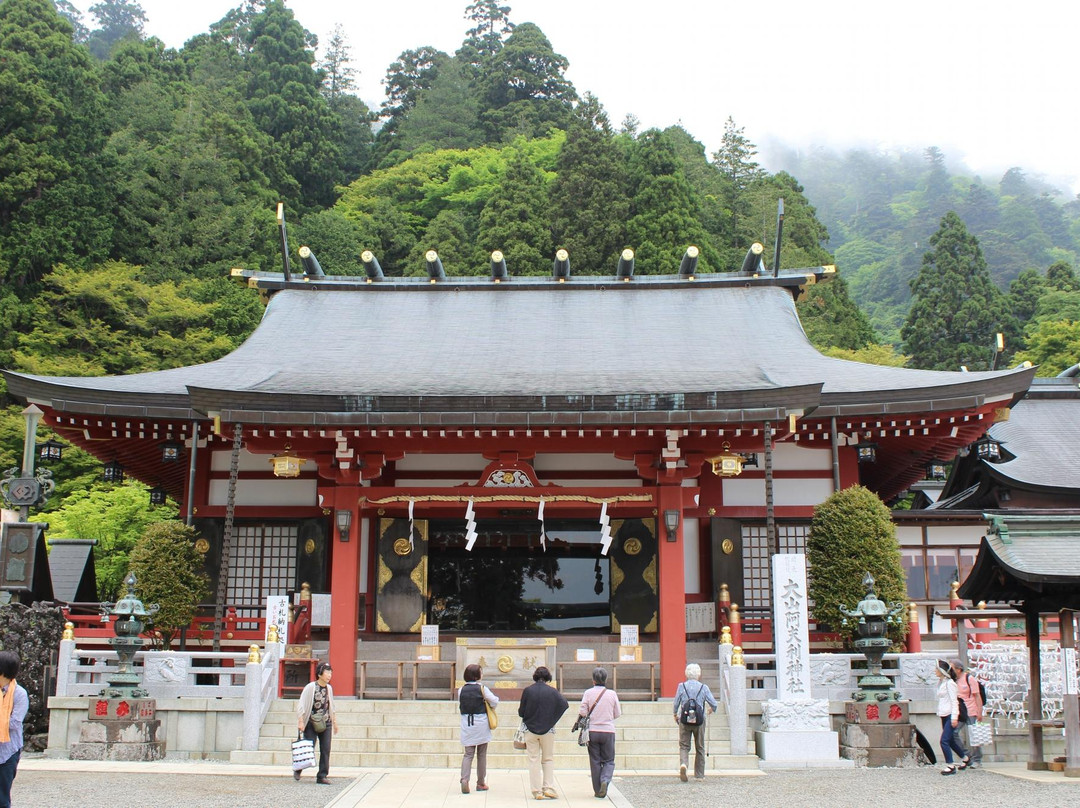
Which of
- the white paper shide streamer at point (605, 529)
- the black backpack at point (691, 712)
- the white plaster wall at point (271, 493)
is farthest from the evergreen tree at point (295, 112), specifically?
the black backpack at point (691, 712)

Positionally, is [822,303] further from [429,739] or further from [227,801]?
[227,801]

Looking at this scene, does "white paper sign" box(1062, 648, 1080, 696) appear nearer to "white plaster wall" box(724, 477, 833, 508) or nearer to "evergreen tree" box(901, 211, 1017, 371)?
"white plaster wall" box(724, 477, 833, 508)

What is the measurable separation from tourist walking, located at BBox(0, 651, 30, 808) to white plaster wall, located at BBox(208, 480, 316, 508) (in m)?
9.12

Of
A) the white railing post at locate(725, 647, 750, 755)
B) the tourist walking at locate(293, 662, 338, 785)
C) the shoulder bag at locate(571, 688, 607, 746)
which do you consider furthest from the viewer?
the white railing post at locate(725, 647, 750, 755)

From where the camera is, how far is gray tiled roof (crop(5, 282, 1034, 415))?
13.4 m

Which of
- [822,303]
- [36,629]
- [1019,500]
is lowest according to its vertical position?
[36,629]

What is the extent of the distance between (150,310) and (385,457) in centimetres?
2252

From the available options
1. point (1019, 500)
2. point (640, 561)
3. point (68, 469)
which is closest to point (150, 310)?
point (68, 469)

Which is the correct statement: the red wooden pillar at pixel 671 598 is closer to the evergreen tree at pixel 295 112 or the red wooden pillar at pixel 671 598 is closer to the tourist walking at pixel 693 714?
the tourist walking at pixel 693 714

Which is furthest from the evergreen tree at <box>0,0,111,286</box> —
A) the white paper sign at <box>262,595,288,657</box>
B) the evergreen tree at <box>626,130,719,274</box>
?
the white paper sign at <box>262,595,288,657</box>

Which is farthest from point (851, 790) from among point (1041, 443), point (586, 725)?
point (1041, 443)

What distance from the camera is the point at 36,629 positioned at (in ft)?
44.7

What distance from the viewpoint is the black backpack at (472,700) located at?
9492mm

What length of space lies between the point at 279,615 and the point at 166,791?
404 cm
